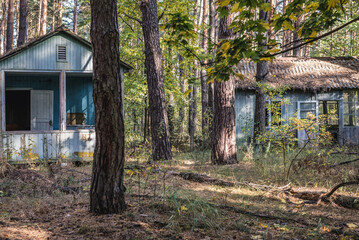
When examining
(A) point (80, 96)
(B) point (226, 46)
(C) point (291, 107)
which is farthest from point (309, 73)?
(B) point (226, 46)

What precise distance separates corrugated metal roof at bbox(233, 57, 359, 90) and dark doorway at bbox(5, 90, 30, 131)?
10462mm

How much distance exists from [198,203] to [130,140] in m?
7.99

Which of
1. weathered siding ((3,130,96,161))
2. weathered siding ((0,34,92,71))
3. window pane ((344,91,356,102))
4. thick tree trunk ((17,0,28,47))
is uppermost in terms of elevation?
thick tree trunk ((17,0,28,47))

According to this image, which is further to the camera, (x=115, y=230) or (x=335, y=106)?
(x=335, y=106)

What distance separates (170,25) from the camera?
4.22 meters

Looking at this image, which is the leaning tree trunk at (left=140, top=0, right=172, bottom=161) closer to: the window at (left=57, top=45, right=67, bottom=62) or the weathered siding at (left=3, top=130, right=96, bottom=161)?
the weathered siding at (left=3, top=130, right=96, bottom=161)

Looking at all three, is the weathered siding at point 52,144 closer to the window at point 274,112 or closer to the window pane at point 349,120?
the window at point 274,112

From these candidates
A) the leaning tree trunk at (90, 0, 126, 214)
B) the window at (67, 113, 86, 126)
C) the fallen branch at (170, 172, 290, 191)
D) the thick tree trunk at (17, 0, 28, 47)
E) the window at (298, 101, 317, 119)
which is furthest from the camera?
the window at (298, 101, 317, 119)

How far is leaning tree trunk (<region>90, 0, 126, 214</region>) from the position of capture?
4172mm

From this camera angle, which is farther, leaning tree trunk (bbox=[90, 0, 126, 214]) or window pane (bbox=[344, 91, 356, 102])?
window pane (bbox=[344, 91, 356, 102])

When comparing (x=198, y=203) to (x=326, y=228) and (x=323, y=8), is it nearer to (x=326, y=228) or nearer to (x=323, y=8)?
(x=326, y=228)

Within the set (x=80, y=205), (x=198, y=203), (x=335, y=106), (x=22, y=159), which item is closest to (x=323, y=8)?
(x=198, y=203)

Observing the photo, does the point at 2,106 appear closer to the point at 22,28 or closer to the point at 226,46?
the point at 22,28

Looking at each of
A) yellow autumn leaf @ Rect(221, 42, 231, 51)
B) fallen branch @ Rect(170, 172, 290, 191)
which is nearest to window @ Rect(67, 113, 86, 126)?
fallen branch @ Rect(170, 172, 290, 191)
